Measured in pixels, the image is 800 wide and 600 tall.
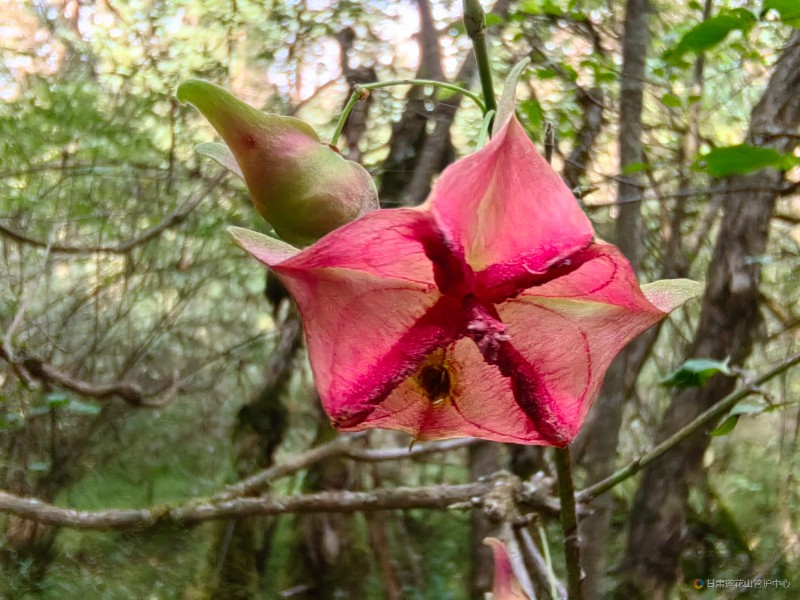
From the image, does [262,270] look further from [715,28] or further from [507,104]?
[507,104]

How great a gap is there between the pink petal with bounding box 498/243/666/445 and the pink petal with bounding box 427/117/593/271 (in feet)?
0.12

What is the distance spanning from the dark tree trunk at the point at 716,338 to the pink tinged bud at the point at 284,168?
109cm

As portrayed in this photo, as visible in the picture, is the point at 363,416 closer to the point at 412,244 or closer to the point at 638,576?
the point at 412,244

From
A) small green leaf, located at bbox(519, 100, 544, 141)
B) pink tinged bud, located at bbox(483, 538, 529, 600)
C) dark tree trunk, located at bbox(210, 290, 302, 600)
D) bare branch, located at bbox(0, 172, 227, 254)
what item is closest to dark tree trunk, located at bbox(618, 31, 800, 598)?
small green leaf, located at bbox(519, 100, 544, 141)

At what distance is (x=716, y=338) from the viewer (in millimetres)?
1258

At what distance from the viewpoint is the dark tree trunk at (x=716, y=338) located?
121 centimetres

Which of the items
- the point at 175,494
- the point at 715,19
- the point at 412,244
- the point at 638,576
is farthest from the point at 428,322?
the point at 175,494

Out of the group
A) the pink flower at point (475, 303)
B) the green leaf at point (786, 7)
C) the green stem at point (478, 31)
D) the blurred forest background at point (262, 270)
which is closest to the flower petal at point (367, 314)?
the pink flower at point (475, 303)

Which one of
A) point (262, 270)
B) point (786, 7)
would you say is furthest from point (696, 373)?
point (262, 270)

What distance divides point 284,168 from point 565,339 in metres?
0.15

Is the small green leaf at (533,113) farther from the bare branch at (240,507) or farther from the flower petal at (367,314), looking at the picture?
the flower petal at (367,314)

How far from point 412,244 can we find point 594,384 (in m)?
0.11

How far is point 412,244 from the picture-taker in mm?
264

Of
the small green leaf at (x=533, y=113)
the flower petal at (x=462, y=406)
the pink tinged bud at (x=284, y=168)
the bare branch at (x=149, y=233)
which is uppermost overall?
the small green leaf at (x=533, y=113)
